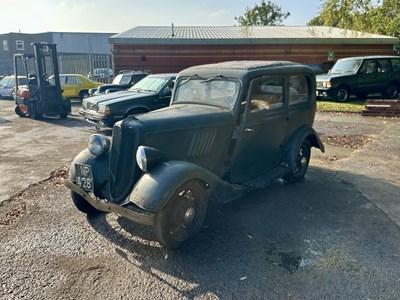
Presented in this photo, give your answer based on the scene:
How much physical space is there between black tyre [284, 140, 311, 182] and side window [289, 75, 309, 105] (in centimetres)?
74

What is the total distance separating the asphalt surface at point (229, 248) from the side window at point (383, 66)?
33.6ft

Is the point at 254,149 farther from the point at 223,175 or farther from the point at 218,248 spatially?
the point at 218,248

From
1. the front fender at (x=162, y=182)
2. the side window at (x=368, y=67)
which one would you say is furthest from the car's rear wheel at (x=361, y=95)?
the front fender at (x=162, y=182)

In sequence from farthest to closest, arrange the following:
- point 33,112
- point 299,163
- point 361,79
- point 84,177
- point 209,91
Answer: point 361,79
point 33,112
point 299,163
point 209,91
point 84,177

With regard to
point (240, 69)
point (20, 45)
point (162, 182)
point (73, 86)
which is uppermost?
point (20, 45)

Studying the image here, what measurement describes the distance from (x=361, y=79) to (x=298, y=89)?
34.1 feet

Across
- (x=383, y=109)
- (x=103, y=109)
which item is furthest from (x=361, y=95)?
(x=103, y=109)

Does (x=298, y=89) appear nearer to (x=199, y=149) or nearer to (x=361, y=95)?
(x=199, y=149)

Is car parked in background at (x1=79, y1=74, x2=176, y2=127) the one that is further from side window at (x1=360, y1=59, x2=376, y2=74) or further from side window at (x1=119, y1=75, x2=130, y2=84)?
side window at (x1=360, y1=59, x2=376, y2=74)

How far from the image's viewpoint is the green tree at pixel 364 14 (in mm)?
15719

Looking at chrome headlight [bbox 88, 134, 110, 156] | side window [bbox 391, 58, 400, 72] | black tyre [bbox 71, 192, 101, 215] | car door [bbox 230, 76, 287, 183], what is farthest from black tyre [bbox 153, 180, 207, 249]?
side window [bbox 391, 58, 400, 72]

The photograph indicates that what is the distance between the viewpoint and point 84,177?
368 centimetres

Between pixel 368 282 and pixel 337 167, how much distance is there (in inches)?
141

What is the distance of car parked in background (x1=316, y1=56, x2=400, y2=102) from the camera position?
45.1ft
